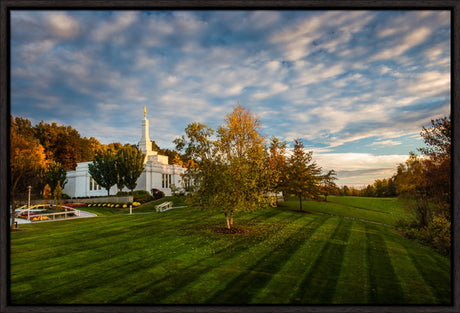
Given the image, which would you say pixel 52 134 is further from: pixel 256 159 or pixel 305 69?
pixel 305 69

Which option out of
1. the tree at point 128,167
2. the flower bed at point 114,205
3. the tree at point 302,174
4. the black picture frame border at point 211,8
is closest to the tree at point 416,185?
the tree at point 302,174

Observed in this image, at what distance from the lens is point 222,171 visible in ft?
33.3

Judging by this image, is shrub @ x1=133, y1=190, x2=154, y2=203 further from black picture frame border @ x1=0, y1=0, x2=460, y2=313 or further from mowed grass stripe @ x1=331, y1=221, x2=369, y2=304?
black picture frame border @ x1=0, y1=0, x2=460, y2=313

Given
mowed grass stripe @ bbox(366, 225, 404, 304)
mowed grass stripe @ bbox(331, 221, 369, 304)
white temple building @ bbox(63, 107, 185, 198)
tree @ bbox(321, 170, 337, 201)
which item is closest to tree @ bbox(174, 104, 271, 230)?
mowed grass stripe @ bbox(331, 221, 369, 304)

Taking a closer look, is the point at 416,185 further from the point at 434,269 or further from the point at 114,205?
the point at 114,205

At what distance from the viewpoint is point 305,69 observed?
24.7 feet

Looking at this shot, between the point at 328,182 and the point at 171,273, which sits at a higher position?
the point at 328,182

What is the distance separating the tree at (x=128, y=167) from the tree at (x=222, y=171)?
54.7ft

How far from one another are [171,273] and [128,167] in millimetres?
21151

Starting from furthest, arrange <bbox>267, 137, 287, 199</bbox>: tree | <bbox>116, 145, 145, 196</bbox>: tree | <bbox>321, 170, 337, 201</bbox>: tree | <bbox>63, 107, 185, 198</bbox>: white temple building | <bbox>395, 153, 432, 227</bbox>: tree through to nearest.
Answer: <bbox>63, 107, 185, 198</bbox>: white temple building < <bbox>116, 145, 145, 196</bbox>: tree < <bbox>321, 170, 337, 201</bbox>: tree < <bbox>267, 137, 287, 199</bbox>: tree < <bbox>395, 153, 432, 227</bbox>: tree

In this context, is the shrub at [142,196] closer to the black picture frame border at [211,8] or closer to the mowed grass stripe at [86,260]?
the mowed grass stripe at [86,260]

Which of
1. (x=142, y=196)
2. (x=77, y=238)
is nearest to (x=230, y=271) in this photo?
(x=77, y=238)

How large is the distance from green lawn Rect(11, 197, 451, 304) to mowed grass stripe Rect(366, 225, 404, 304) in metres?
0.02

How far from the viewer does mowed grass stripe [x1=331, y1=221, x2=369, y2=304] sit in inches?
200
